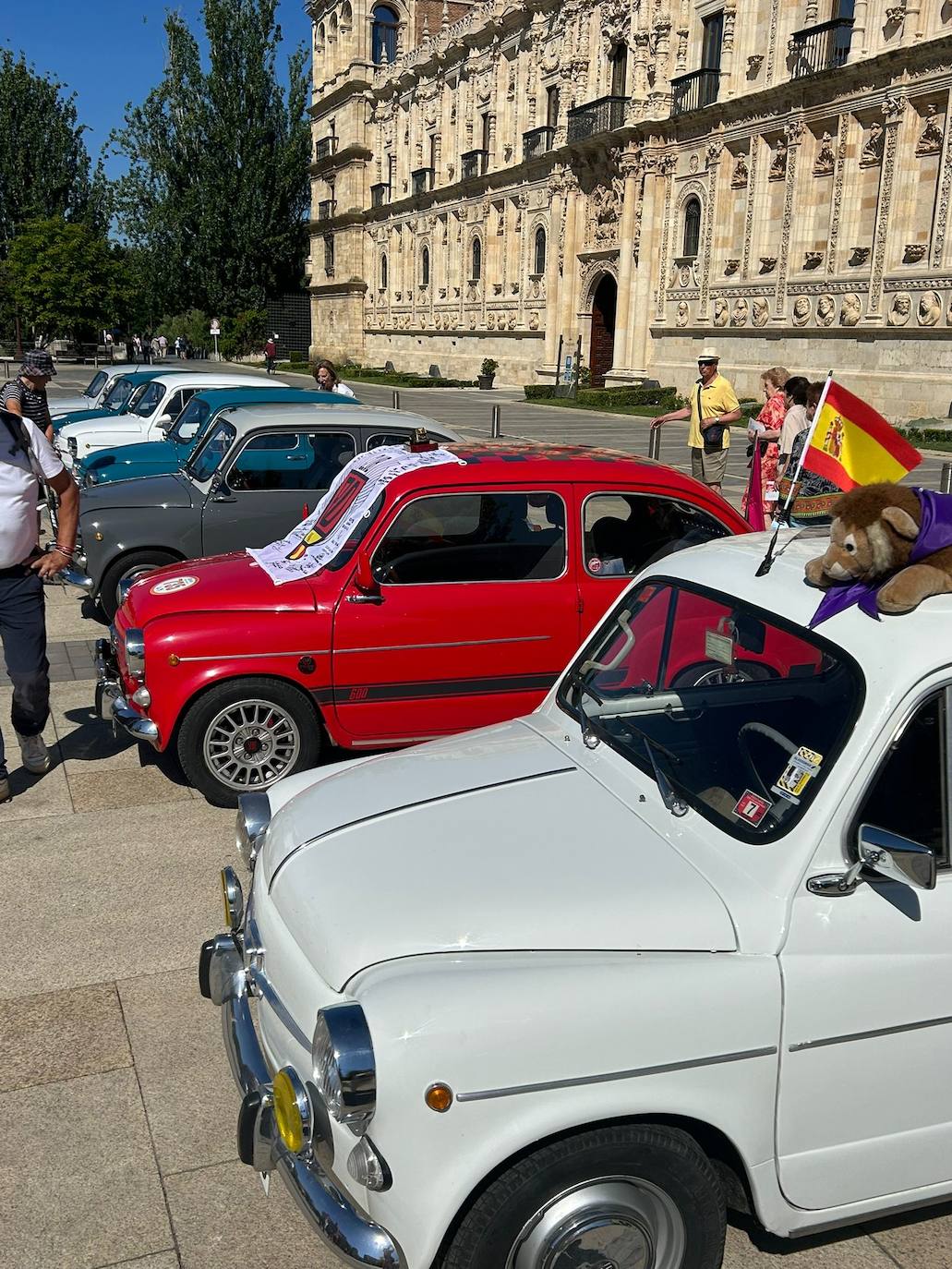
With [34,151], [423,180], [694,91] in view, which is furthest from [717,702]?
Answer: [34,151]

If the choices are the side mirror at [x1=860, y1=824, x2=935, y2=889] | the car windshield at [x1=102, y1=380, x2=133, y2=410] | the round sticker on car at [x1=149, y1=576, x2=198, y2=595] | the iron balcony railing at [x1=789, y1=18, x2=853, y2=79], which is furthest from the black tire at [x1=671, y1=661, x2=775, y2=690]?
the iron balcony railing at [x1=789, y1=18, x2=853, y2=79]

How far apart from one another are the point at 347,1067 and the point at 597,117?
4417 cm

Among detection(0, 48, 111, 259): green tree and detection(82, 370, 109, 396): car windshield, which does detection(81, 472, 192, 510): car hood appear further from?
detection(0, 48, 111, 259): green tree

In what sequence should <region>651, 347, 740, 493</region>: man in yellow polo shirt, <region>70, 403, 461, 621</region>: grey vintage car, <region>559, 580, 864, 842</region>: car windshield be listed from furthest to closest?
<region>651, 347, 740, 493</region>: man in yellow polo shirt
<region>70, 403, 461, 621</region>: grey vintage car
<region>559, 580, 864, 842</region>: car windshield

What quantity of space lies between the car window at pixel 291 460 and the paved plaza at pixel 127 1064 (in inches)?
119

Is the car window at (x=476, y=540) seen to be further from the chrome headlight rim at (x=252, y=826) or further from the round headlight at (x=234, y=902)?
the round headlight at (x=234, y=902)

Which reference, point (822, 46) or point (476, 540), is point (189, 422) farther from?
point (822, 46)

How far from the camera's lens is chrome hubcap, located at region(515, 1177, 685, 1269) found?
246 cm

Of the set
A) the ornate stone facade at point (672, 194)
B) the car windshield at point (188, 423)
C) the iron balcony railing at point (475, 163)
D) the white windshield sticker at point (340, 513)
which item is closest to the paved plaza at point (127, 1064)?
the white windshield sticker at point (340, 513)

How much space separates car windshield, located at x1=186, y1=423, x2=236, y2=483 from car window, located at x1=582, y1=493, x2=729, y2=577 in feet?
12.9

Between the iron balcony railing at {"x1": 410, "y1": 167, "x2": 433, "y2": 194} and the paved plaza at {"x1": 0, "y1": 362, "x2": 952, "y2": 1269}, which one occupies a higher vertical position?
the iron balcony railing at {"x1": 410, "y1": 167, "x2": 433, "y2": 194}

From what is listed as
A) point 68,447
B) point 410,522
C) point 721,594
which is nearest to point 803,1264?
point 721,594

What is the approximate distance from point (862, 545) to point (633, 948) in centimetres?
121

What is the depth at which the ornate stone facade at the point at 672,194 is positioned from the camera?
29125 millimetres
